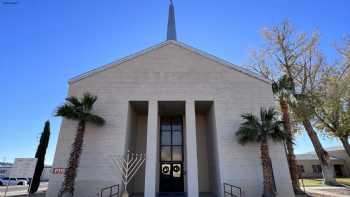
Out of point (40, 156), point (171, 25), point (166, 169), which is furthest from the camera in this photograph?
point (171, 25)

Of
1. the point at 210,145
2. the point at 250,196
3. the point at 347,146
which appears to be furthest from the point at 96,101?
the point at 347,146

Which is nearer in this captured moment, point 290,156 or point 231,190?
point 231,190

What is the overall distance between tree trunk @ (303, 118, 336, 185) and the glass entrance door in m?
12.8

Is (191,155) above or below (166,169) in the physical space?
above

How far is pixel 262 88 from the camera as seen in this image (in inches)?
574

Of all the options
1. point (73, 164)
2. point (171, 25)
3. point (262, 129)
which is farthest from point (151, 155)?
point (171, 25)

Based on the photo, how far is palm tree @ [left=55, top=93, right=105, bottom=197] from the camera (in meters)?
11.4

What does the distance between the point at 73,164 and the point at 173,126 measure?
26.8 ft

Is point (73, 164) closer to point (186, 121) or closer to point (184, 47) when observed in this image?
point (186, 121)

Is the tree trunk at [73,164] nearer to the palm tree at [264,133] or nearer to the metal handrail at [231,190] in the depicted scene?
the metal handrail at [231,190]

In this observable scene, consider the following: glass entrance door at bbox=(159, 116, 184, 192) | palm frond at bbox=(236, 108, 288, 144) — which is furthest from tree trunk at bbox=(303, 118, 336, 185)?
glass entrance door at bbox=(159, 116, 184, 192)

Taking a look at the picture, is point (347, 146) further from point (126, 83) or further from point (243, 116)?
point (126, 83)

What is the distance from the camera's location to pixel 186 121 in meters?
13.5

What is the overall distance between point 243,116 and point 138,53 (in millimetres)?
9451
